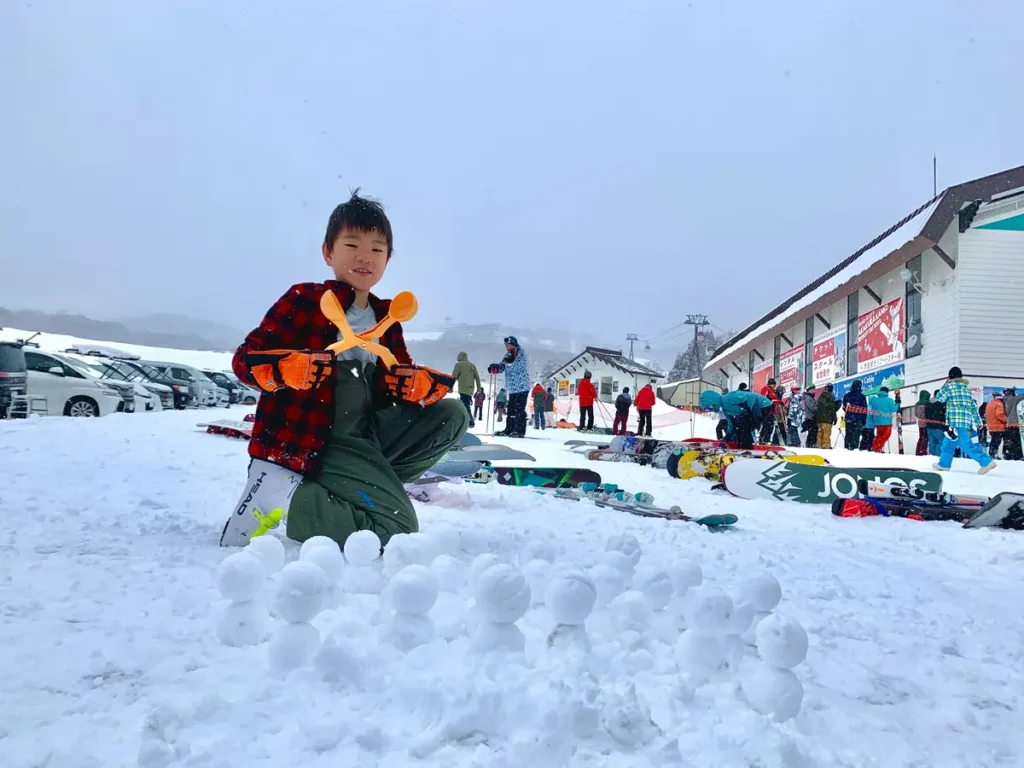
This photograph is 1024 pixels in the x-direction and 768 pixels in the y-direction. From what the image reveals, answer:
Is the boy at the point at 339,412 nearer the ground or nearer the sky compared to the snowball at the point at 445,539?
nearer the sky

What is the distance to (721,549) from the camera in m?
3.01

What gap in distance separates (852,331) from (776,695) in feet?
71.5

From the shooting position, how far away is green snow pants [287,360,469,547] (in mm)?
2541

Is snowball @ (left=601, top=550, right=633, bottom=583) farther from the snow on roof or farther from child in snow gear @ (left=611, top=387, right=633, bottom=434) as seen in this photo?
the snow on roof

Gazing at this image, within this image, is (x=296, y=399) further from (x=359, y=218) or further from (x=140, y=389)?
(x=140, y=389)

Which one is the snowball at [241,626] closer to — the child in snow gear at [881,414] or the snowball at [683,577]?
the snowball at [683,577]

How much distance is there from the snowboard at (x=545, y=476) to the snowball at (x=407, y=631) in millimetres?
3882

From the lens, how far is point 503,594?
1355mm

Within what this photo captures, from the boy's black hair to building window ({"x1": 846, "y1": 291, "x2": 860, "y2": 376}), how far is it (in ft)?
66.3

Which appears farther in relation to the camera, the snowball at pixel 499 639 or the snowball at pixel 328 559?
the snowball at pixel 328 559

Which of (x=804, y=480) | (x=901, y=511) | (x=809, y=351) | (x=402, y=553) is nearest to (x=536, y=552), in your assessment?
(x=402, y=553)

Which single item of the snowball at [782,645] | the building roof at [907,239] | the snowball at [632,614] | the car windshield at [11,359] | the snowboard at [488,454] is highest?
the building roof at [907,239]

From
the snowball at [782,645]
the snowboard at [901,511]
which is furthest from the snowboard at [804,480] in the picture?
the snowball at [782,645]

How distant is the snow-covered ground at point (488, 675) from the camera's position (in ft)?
3.54
